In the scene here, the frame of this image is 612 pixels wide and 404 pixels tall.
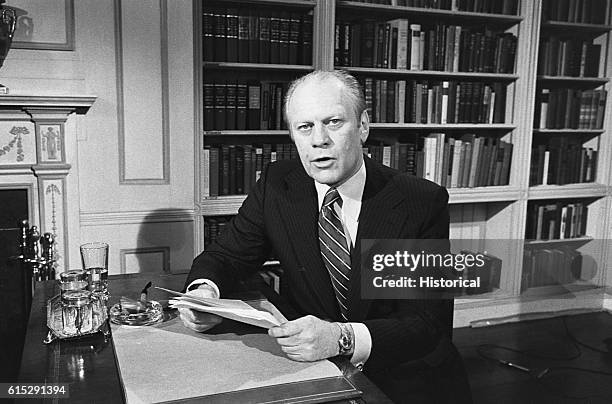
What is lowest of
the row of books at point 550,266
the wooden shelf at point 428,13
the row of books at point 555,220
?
the row of books at point 550,266

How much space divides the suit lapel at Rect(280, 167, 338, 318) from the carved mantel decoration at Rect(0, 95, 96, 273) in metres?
1.17

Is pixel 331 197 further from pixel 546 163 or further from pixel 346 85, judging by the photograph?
pixel 546 163

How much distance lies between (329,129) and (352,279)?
1.29 feet

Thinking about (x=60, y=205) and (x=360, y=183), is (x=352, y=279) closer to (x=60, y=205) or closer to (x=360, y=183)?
(x=360, y=183)

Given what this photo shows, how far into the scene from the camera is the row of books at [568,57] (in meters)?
3.70

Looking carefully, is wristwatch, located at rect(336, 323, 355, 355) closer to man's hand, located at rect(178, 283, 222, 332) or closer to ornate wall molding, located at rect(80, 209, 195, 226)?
man's hand, located at rect(178, 283, 222, 332)

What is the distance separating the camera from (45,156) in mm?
2547

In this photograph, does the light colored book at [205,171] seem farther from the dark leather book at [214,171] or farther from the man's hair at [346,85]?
the man's hair at [346,85]

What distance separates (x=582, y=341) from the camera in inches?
143

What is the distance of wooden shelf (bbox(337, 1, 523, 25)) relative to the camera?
10.6ft

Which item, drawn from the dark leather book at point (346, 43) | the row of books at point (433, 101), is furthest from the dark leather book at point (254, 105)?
the row of books at point (433, 101)

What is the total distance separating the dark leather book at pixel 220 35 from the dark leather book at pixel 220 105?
135 mm

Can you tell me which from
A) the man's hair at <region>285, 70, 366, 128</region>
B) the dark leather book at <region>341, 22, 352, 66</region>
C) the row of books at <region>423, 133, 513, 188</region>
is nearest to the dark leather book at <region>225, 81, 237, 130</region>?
the dark leather book at <region>341, 22, 352, 66</region>

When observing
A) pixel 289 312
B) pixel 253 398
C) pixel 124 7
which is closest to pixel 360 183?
pixel 289 312
